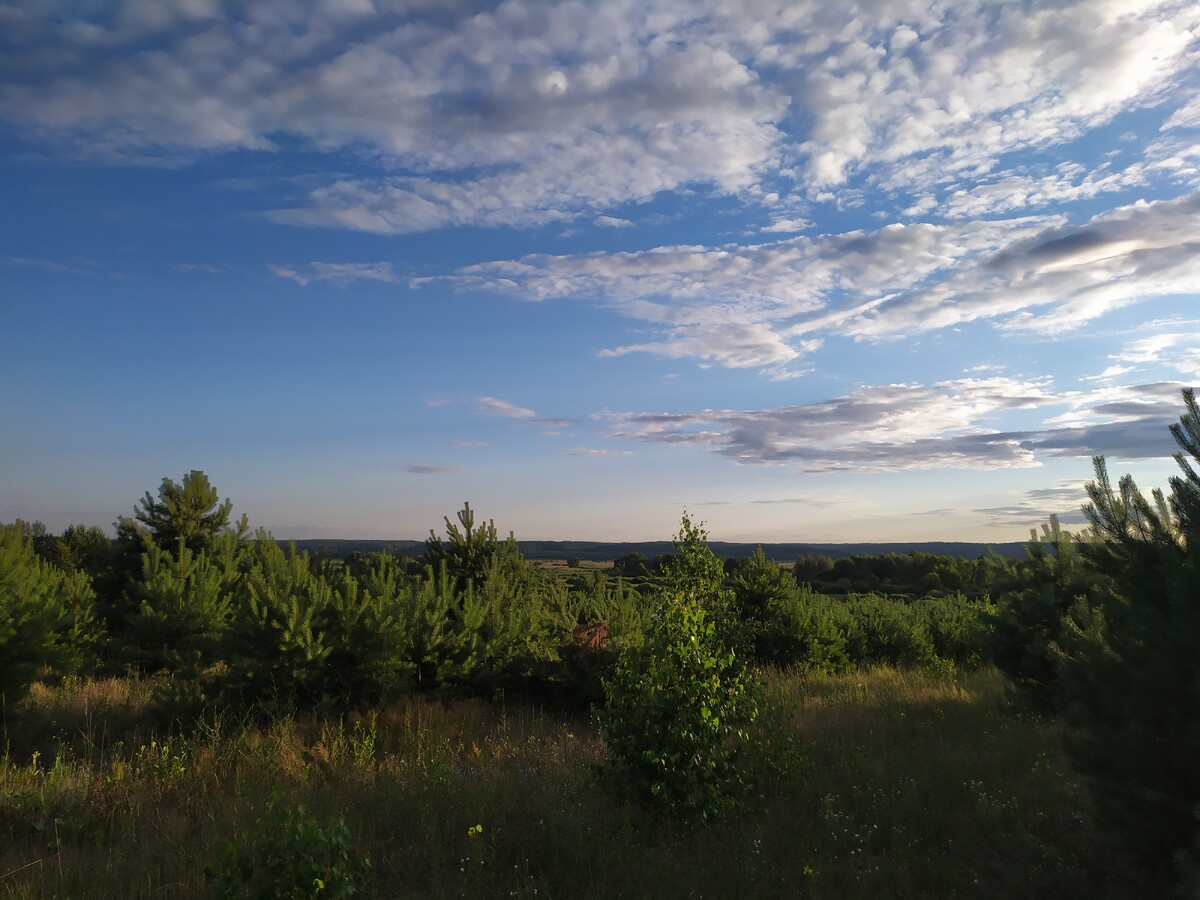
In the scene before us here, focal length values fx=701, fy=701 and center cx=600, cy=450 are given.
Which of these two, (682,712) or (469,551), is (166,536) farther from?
(682,712)

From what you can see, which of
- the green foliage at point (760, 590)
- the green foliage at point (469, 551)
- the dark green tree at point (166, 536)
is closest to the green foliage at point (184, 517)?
the dark green tree at point (166, 536)

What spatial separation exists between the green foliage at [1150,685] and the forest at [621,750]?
0.02 metres

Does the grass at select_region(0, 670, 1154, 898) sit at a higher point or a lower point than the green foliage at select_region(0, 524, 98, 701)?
lower

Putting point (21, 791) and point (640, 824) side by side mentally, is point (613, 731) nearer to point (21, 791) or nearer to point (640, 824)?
point (640, 824)

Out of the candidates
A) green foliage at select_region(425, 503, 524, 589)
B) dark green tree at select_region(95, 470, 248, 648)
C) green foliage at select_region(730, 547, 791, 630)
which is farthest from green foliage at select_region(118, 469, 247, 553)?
green foliage at select_region(730, 547, 791, 630)

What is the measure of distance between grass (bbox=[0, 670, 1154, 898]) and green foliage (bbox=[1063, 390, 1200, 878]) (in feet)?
1.71

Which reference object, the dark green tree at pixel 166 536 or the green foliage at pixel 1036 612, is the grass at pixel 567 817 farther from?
the dark green tree at pixel 166 536

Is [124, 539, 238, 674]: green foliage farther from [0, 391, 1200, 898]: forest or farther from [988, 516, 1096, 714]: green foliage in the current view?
[988, 516, 1096, 714]: green foliage

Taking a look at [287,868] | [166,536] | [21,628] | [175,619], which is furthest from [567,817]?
[166,536]

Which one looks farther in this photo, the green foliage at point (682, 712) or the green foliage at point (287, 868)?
the green foliage at point (682, 712)

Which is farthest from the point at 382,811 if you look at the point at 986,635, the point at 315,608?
the point at 986,635

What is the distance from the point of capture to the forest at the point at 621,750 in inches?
178

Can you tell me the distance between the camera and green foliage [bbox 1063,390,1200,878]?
4.23 meters

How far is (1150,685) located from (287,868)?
17.2 feet
